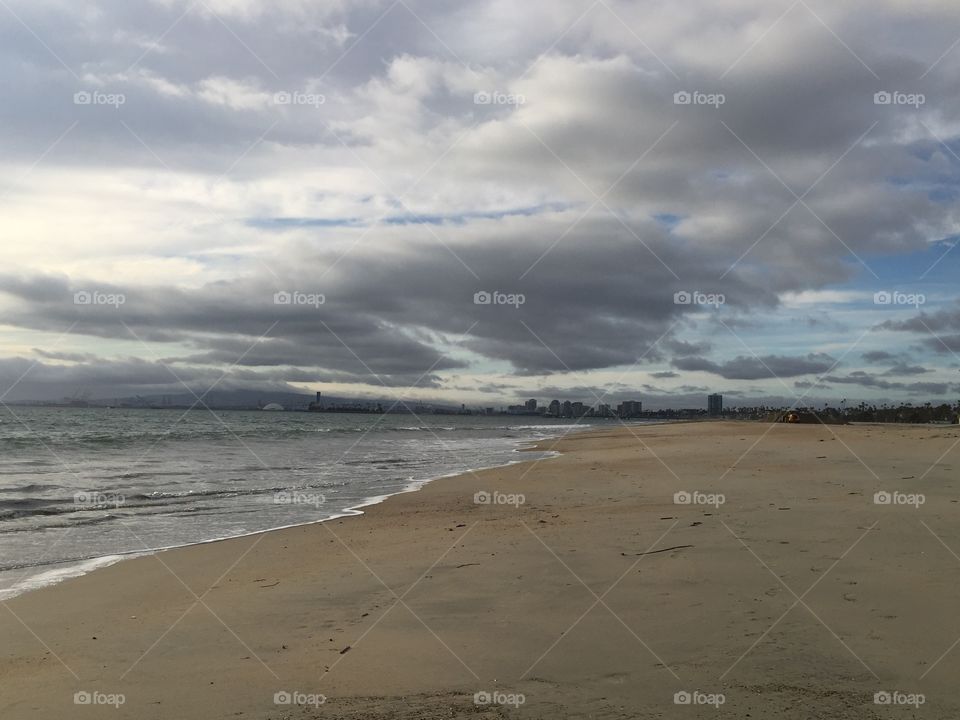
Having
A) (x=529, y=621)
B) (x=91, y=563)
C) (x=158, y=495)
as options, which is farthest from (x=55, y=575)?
(x=158, y=495)

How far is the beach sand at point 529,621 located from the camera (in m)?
4.35

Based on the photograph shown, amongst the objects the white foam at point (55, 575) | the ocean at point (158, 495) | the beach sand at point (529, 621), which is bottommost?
the beach sand at point (529, 621)

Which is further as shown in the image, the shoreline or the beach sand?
the shoreline

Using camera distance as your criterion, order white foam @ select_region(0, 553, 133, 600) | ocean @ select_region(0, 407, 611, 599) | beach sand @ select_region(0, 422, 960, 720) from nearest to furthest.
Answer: beach sand @ select_region(0, 422, 960, 720) → white foam @ select_region(0, 553, 133, 600) → ocean @ select_region(0, 407, 611, 599)

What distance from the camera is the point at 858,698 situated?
414 cm

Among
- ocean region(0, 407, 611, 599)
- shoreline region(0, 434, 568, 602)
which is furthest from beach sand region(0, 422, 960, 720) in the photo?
ocean region(0, 407, 611, 599)

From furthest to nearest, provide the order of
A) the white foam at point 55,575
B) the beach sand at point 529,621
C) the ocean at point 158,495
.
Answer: the ocean at point 158,495 < the white foam at point 55,575 < the beach sand at point 529,621

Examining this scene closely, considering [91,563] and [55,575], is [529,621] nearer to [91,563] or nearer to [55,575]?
[55,575]

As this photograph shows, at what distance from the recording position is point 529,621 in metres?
5.72

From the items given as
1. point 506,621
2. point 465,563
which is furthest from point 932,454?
point 506,621

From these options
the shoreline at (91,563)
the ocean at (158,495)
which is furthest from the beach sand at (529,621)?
the ocean at (158,495)

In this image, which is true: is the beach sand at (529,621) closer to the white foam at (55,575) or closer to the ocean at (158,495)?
the white foam at (55,575)

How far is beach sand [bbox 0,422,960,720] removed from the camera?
4.35 metres

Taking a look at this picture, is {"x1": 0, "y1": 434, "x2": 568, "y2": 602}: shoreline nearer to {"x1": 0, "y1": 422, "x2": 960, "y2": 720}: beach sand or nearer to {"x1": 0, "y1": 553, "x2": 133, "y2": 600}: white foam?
{"x1": 0, "y1": 553, "x2": 133, "y2": 600}: white foam
